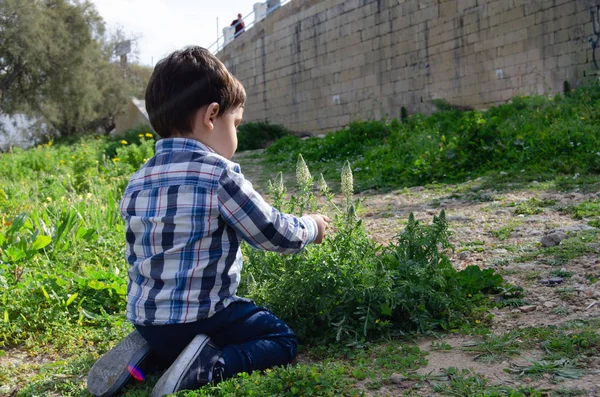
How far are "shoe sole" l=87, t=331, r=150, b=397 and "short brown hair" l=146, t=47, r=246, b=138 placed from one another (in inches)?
34.0

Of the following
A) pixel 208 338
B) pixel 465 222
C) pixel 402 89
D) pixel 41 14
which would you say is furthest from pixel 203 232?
pixel 41 14

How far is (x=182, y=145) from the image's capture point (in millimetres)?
2270

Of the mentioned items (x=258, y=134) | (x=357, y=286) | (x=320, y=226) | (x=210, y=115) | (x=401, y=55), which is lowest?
(x=357, y=286)

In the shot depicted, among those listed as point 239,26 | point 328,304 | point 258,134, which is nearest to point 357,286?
point 328,304

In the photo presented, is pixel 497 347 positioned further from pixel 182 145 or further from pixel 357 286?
pixel 182 145

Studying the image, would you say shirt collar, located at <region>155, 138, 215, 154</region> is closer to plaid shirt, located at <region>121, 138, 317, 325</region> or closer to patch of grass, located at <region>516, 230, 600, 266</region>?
plaid shirt, located at <region>121, 138, 317, 325</region>

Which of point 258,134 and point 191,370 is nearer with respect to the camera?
point 191,370

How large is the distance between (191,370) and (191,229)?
1.67 feet

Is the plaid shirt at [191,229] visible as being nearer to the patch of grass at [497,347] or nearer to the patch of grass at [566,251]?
the patch of grass at [497,347]

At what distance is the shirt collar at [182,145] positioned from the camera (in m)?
2.27

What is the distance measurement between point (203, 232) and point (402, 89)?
12432 millimetres

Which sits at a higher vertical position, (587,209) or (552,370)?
(587,209)

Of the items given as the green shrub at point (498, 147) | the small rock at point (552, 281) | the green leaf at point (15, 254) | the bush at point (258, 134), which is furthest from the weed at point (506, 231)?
the bush at point (258, 134)

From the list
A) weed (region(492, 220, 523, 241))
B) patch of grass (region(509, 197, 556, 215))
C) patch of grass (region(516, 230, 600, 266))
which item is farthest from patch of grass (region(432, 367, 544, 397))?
patch of grass (region(509, 197, 556, 215))
